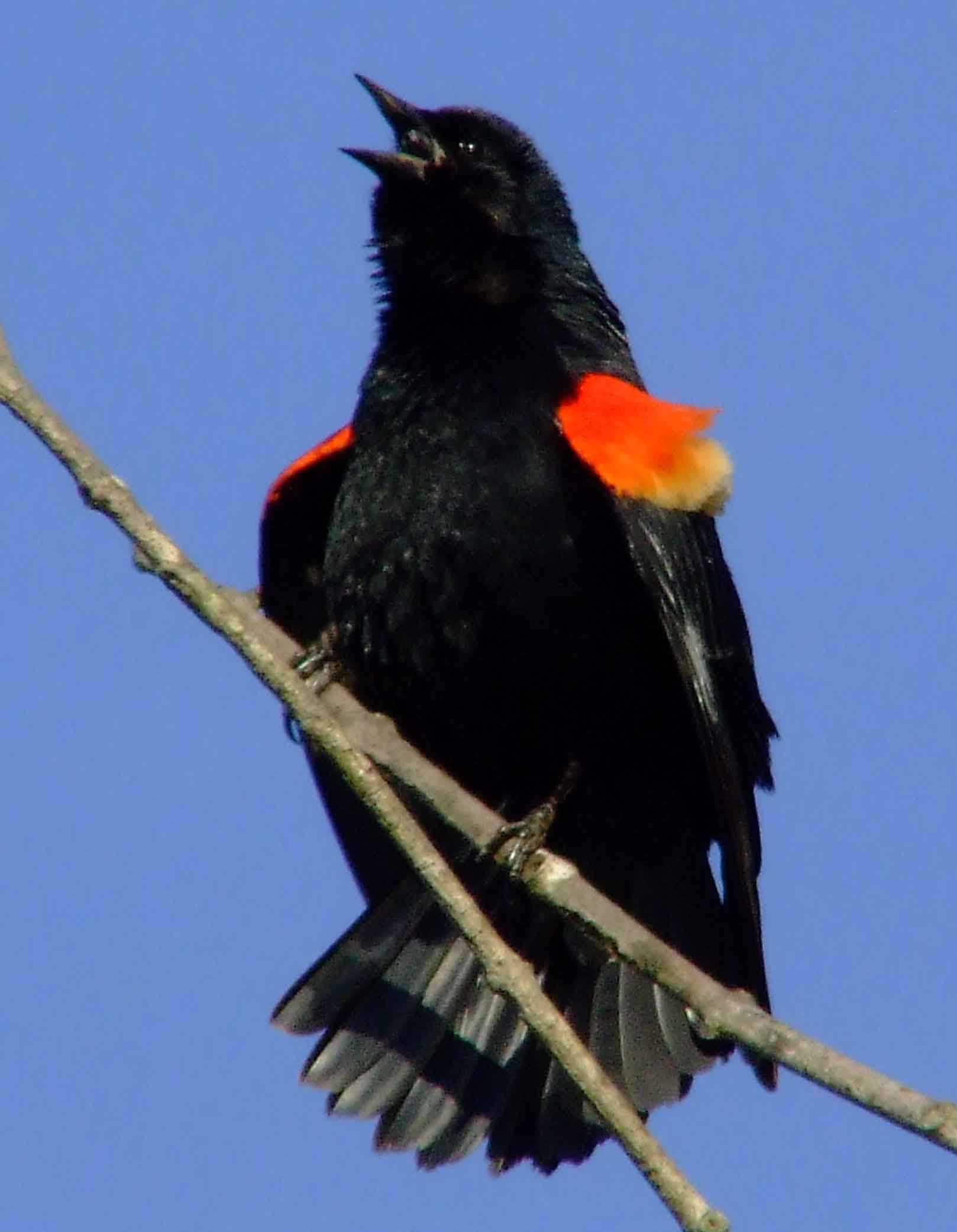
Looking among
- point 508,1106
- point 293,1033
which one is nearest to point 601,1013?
point 508,1106

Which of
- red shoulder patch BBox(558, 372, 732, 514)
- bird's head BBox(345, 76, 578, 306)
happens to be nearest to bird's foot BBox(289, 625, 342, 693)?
red shoulder patch BBox(558, 372, 732, 514)

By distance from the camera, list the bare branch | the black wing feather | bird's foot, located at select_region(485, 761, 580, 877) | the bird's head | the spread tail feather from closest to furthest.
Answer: the bare branch
bird's foot, located at select_region(485, 761, 580, 877)
the black wing feather
the spread tail feather
the bird's head

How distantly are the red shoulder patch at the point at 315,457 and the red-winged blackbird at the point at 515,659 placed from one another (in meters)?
0.01

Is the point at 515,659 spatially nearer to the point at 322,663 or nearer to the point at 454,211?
the point at 322,663

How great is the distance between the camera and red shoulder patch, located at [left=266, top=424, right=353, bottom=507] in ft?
17.3

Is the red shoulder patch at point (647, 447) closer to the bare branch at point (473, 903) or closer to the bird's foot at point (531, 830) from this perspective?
the bird's foot at point (531, 830)

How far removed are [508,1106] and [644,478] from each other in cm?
161

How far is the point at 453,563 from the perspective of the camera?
15.5 ft

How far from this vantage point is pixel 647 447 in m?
4.69

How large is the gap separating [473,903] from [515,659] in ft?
5.12

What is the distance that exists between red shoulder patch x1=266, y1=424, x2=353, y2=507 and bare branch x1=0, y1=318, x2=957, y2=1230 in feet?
4.81

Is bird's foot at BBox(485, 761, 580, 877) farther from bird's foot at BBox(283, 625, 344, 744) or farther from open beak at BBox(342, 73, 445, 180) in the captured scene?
open beak at BBox(342, 73, 445, 180)

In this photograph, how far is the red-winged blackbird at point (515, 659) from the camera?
15.5ft

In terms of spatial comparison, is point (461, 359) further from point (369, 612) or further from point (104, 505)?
point (104, 505)
